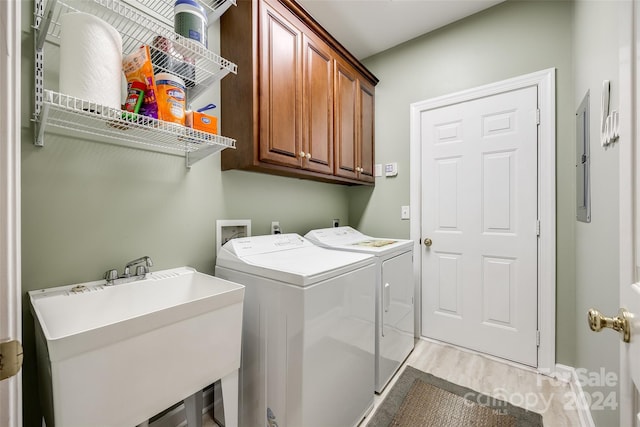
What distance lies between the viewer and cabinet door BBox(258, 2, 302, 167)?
1.54 m

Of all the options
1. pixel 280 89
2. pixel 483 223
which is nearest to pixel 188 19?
pixel 280 89

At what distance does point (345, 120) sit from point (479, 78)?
3.64ft

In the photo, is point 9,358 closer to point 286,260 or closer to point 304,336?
point 304,336

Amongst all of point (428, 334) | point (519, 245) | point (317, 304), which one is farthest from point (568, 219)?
point (317, 304)

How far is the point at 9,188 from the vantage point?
52 centimetres

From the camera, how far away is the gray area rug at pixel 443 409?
1.49m

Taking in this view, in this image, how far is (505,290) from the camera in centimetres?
205

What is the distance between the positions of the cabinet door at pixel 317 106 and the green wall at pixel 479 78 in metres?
0.80

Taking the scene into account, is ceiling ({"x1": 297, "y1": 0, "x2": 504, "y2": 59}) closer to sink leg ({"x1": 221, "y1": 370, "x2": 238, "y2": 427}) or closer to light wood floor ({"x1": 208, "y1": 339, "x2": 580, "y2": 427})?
sink leg ({"x1": 221, "y1": 370, "x2": 238, "y2": 427})

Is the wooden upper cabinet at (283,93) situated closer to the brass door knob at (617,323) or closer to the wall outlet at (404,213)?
the wall outlet at (404,213)

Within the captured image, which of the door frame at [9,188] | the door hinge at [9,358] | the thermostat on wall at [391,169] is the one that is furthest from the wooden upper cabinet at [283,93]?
the door hinge at [9,358]

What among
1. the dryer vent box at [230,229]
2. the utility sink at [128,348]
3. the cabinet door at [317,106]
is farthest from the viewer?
the cabinet door at [317,106]

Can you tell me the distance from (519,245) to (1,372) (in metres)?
2.55

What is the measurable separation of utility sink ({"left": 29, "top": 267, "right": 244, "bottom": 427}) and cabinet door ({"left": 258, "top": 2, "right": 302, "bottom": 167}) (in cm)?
85
